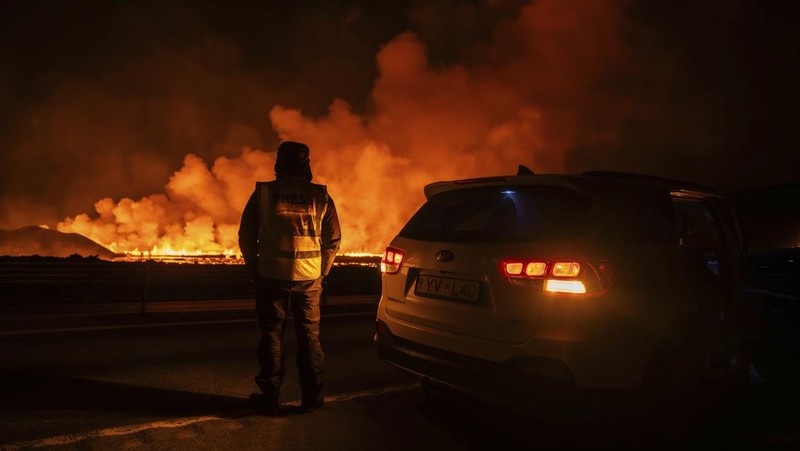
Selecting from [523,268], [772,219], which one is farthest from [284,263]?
[772,219]

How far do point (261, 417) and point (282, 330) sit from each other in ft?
2.05

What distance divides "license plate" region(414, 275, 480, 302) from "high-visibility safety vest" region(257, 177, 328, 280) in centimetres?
93

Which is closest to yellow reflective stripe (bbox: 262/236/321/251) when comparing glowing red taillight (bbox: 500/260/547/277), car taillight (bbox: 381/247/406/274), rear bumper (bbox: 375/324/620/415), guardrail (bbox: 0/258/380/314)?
car taillight (bbox: 381/247/406/274)

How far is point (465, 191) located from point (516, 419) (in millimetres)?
1714

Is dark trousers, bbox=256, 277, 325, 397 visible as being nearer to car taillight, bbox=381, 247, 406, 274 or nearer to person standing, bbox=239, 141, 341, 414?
person standing, bbox=239, 141, 341, 414

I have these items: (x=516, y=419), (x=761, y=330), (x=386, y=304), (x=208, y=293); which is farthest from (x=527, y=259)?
(x=208, y=293)

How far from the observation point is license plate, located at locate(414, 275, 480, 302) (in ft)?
12.0

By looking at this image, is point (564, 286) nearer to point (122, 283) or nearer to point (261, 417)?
point (261, 417)

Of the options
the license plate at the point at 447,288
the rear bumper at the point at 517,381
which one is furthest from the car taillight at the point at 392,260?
the rear bumper at the point at 517,381

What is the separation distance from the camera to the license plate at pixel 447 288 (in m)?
3.64

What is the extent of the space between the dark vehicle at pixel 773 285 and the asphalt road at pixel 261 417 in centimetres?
38

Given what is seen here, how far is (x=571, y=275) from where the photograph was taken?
10.7 feet

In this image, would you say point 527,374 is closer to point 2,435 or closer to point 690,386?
point 690,386

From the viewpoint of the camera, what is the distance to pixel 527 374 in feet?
10.8
